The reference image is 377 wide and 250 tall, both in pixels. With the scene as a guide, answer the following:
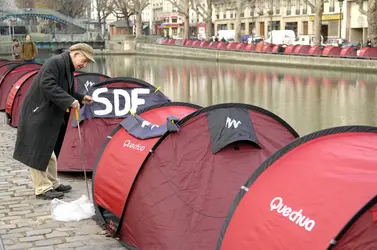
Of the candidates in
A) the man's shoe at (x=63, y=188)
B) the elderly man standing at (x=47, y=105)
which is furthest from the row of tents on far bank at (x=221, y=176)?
the man's shoe at (x=63, y=188)

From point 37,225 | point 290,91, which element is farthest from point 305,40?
point 37,225

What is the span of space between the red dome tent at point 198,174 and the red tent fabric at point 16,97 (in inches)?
331

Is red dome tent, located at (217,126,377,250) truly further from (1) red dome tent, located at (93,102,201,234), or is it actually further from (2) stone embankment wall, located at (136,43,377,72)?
(2) stone embankment wall, located at (136,43,377,72)

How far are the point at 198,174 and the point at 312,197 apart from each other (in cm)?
197

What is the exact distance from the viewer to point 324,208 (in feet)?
11.8

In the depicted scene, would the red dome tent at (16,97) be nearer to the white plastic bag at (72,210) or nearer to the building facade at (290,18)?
the white plastic bag at (72,210)

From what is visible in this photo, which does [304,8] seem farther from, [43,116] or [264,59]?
[43,116]

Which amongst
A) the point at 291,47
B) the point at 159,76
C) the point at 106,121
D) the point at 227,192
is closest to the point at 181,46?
the point at 291,47

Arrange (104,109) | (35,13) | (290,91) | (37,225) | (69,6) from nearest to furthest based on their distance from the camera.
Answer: (37,225) → (104,109) → (290,91) → (35,13) → (69,6)

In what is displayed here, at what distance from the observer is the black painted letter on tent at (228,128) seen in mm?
5520

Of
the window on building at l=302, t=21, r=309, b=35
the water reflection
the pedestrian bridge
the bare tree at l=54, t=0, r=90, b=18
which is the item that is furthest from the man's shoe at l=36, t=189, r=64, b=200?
the bare tree at l=54, t=0, r=90, b=18

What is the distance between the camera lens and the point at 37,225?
21.8ft

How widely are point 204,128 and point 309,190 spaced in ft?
6.56

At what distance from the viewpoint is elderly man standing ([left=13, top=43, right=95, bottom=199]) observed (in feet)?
22.5
